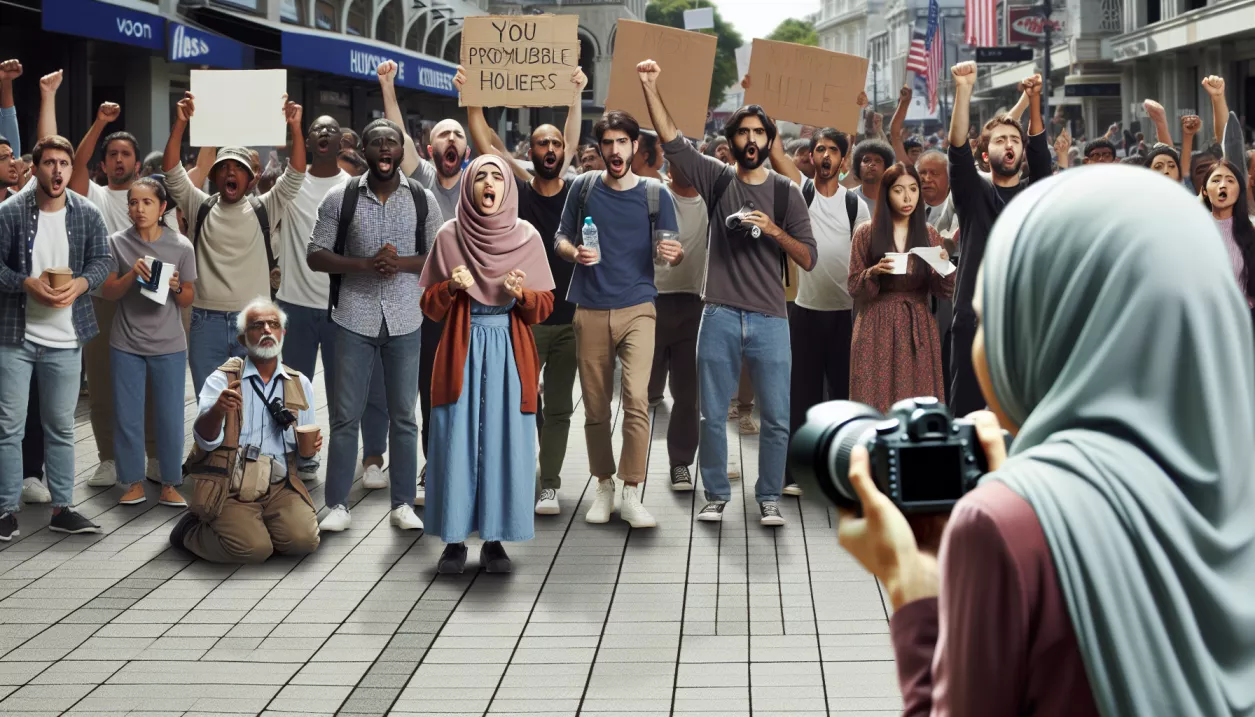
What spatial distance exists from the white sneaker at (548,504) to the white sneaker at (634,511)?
416 millimetres

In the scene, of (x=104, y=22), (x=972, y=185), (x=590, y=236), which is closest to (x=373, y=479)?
(x=590, y=236)

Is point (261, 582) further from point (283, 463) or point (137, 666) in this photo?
point (137, 666)

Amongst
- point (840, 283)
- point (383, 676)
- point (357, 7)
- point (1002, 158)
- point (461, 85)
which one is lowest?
point (383, 676)

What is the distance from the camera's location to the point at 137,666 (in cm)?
588

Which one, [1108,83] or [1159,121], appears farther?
[1108,83]

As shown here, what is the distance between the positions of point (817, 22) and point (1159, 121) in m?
151

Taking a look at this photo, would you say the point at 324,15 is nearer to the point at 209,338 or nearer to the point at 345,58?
the point at 345,58

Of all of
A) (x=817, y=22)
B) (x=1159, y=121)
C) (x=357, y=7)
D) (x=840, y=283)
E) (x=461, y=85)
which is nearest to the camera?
Answer: (x=840, y=283)

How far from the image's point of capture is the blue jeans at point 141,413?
862cm

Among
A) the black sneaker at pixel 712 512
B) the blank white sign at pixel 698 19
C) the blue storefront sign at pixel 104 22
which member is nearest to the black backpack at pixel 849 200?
the black sneaker at pixel 712 512

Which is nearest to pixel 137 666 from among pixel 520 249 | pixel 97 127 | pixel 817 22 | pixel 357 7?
pixel 520 249

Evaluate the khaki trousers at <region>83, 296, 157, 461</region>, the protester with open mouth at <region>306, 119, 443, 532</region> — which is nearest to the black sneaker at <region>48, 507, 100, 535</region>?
the khaki trousers at <region>83, 296, 157, 461</region>

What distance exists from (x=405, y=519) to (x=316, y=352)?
1.60 meters

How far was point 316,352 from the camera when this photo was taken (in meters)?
9.31
